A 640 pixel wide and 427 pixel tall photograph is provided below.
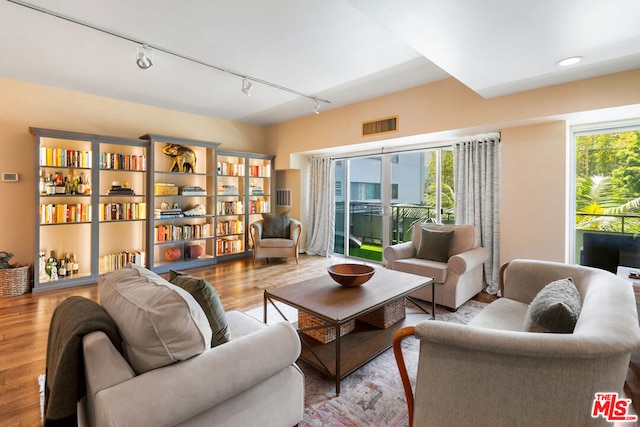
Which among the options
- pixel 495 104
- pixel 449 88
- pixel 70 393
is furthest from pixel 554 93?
pixel 70 393

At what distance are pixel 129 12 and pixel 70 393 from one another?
271cm

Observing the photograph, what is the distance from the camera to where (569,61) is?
8.43 feet

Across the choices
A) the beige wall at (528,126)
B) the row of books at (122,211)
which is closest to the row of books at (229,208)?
the row of books at (122,211)

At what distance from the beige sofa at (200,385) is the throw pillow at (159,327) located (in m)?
0.01

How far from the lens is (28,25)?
2.63 m

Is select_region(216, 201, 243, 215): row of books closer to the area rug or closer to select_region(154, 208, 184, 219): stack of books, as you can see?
select_region(154, 208, 184, 219): stack of books

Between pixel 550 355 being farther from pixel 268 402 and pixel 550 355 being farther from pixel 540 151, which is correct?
pixel 540 151

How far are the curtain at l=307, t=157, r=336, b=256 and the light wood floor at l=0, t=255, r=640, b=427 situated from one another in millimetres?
327

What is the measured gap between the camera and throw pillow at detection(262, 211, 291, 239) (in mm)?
5523

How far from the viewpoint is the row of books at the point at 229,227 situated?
18.7ft

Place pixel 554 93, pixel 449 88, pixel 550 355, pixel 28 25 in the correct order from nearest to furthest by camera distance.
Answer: pixel 550 355
pixel 28 25
pixel 554 93
pixel 449 88

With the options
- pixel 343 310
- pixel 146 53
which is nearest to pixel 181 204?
pixel 146 53

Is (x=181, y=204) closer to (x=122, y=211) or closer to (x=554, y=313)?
(x=122, y=211)

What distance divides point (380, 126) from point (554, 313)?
362 cm
